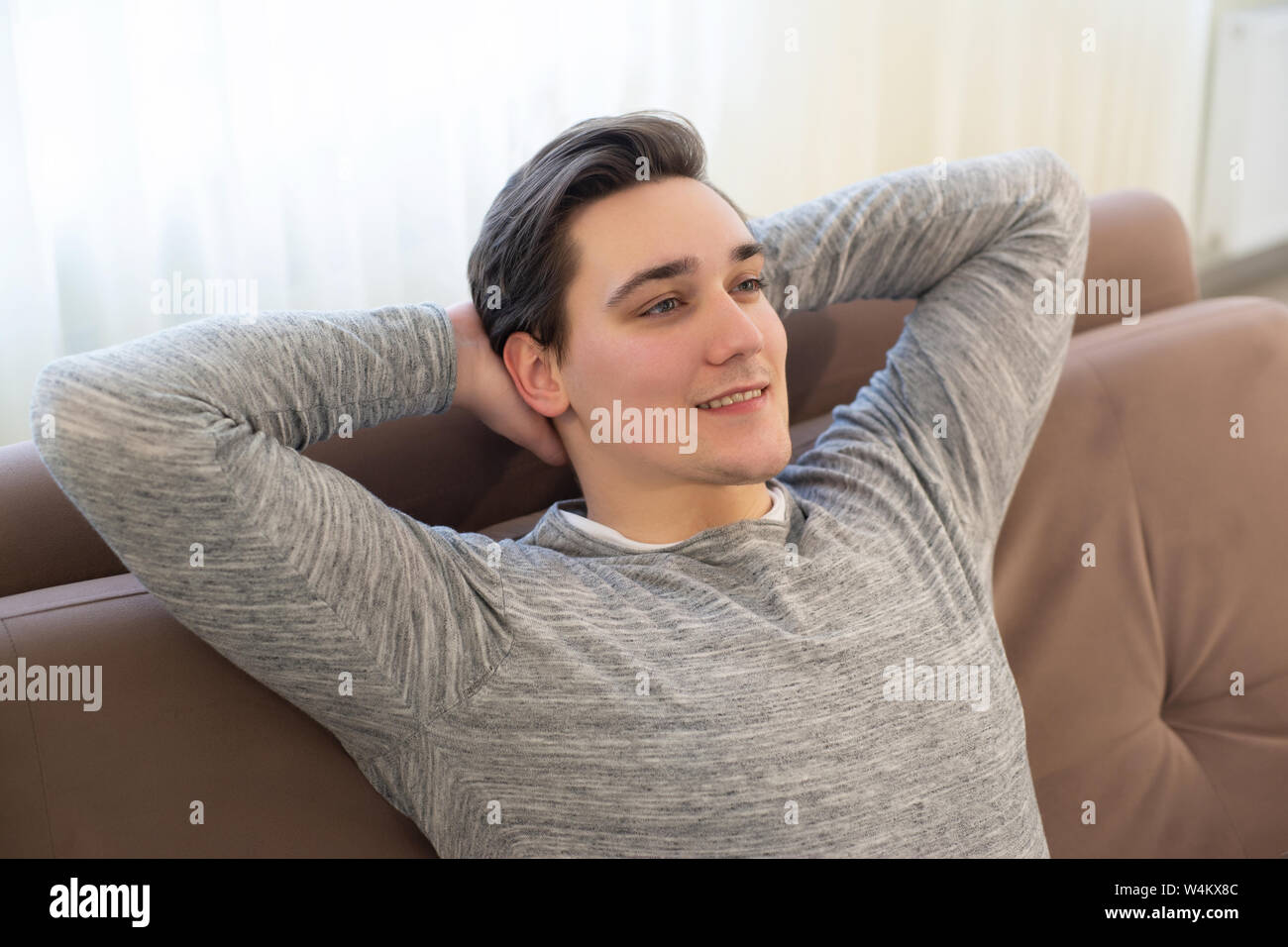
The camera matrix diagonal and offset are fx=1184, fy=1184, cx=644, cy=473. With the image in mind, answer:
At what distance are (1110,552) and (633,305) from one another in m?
0.63

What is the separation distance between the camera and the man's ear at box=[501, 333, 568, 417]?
117 cm

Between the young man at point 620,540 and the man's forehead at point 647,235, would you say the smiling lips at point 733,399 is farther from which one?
the man's forehead at point 647,235

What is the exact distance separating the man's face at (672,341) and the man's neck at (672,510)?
18mm

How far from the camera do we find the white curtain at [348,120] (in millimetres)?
1440

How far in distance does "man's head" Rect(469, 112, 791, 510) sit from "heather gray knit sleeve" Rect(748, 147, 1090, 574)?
0.18 m

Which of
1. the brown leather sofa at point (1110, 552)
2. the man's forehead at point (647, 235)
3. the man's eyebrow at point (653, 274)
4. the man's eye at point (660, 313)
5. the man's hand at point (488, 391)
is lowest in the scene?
the brown leather sofa at point (1110, 552)

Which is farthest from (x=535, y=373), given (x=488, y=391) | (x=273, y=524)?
(x=273, y=524)

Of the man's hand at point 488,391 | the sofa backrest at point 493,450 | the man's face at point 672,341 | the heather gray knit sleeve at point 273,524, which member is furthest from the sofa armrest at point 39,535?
the man's face at point 672,341

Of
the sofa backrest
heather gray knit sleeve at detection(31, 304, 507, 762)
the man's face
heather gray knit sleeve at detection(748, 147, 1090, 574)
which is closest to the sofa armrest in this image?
the sofa backrest

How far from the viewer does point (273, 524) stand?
927mm

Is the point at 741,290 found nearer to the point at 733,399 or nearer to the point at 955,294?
the point at 733,399
